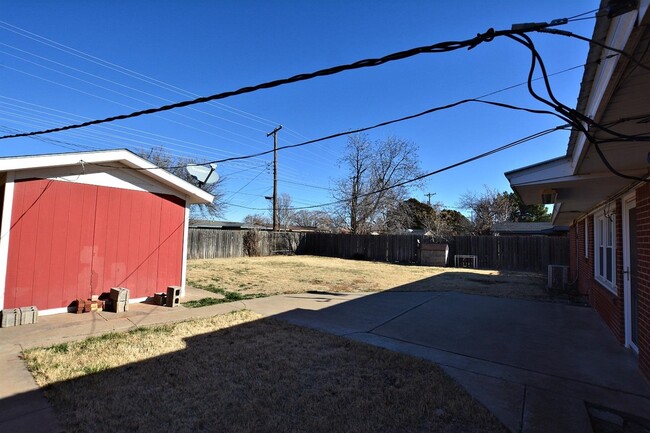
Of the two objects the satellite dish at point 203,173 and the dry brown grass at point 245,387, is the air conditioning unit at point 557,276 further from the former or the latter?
the satellite dish at point 203,173

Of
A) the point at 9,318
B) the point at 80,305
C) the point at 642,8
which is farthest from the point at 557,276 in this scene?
the point at 9,318

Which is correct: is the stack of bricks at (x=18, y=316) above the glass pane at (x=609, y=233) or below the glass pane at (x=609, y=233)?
below

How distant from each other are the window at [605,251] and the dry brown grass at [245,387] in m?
4.49

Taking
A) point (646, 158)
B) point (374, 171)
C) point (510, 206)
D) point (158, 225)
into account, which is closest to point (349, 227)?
point (374, 171)

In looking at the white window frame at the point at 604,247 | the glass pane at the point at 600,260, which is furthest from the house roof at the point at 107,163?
the glass pane at the point at 600,260

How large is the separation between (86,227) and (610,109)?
835cm

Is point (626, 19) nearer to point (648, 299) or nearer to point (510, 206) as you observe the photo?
point (648, 299)

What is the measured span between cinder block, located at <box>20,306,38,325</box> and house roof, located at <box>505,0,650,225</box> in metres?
7.91

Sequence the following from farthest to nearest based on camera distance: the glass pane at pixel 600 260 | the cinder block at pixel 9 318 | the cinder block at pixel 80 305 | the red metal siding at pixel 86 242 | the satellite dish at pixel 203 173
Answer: the satellite dish at pixel 203 173 < the glass pane at pixel 600 260 < the cinder block at pixel 80 305 < the red metal siding at pixel 86 242 < the cinder block at pixel 9 318

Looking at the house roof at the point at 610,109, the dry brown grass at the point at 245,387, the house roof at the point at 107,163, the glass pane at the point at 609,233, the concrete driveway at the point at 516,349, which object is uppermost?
the house roof at the point at 107,163

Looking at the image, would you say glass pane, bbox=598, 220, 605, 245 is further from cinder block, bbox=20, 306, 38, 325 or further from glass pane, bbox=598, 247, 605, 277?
cinder block, bbox=20, 306, 38, 325

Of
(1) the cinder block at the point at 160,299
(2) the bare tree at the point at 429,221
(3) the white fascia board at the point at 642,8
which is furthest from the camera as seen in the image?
(2) the bare tree at the point at 429,221

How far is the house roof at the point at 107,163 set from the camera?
613 cm

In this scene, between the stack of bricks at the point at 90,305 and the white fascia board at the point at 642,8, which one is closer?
the white fascia board at the point at 642,8
